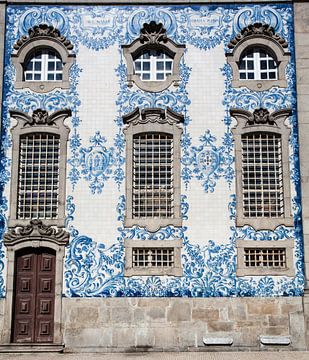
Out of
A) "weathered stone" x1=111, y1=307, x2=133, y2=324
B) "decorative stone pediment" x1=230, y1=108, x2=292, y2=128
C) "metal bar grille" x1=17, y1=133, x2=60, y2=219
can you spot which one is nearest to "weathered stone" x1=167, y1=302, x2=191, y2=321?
"weathered stone" x1=111, y1=307, x2=133, y2=324

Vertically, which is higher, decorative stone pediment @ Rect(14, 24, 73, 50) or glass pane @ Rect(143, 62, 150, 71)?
decorative stone pediment @ Rect(14, 24, 73, 50)

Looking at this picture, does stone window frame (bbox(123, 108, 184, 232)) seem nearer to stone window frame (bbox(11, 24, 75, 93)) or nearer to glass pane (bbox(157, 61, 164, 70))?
glass pane (bbox(157, 61, 164, 70))

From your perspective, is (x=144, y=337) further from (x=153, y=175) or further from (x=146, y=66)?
(x=146, y=66)

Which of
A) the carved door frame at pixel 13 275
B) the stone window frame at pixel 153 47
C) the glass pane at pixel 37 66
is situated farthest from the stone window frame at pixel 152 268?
the glass pane at pixel 37 66

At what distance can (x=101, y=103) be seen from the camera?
16.7 metres

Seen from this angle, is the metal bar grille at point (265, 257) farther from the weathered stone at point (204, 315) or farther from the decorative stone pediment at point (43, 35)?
the decorative stone pediment at point (43, 35)

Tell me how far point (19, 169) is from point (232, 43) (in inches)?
231

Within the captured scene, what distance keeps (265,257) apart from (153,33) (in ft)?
19.5

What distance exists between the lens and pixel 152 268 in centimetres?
1594

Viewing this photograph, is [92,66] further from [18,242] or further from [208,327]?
[208,327]

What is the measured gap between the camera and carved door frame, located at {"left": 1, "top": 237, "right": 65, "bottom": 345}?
15.6 meters

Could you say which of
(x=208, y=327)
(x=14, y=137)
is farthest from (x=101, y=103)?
(x=208, y=327)

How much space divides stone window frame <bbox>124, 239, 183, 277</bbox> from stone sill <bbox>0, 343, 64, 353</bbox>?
220 cm

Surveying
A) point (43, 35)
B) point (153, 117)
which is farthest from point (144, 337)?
point (43, 35)
